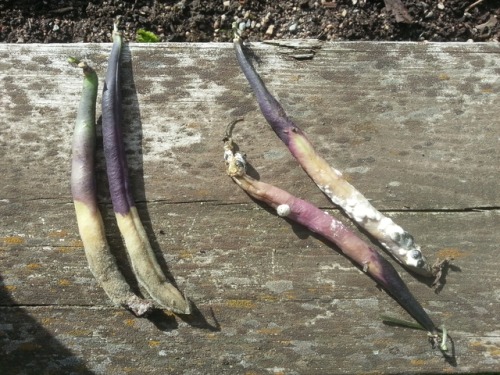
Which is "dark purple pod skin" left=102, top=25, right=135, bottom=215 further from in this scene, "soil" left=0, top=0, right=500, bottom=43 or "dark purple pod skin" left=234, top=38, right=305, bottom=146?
"soil" left=0, top=0, right=500, bottom=43

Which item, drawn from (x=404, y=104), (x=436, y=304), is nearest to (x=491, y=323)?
(x=436, y=304)

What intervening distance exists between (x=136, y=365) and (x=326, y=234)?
994mm

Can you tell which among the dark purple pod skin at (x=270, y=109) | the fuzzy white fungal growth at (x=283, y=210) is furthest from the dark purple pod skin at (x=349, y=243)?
the dark purple pod skin at (x=270, y=109)

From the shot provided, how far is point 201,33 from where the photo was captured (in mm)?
3781

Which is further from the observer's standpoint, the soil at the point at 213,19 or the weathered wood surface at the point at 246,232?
the soil at the point at 213,19

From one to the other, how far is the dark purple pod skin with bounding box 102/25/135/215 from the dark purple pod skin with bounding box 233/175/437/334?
1.72 ft

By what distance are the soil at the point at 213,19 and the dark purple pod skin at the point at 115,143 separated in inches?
57.6

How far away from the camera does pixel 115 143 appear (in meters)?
2.31

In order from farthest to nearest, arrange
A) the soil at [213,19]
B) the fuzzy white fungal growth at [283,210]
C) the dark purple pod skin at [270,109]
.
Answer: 1. the soil at [213,19]
2. the dark purple pod skin at [270,109]
3. the fuzzy white fungal growth at [283,210]

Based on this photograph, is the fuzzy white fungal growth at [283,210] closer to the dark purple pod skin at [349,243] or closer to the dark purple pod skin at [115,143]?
the dark purple pod skin at [349,243]

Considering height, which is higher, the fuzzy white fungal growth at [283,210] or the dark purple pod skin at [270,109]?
the dark purple pod skin at [270,109]

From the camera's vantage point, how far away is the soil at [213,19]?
374 cm

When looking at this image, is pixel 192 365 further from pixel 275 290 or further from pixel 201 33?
pixel 201 33

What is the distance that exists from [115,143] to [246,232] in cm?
68
